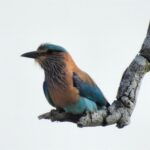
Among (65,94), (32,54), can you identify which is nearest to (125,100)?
(65,94)

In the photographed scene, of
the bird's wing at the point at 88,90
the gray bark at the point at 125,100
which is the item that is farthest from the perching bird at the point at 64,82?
the gray bark at the point at 125,100

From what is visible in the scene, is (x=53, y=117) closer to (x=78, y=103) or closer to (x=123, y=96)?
(x=123, y=96)

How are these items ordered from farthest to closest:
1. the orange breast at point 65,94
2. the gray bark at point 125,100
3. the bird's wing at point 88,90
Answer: the bird's wing at point 88,90
the orange breast at point 65,94
the gray bark at point 125,100

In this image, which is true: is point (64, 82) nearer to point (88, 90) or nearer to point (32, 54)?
point (88, 90)

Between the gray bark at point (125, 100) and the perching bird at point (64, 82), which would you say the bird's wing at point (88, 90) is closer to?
the perching bird at point (64, 82)

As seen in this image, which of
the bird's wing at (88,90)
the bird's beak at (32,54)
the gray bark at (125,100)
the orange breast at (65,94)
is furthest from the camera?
the bird's wing at (88,90)

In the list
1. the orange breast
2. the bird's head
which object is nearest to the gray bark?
the orange breast

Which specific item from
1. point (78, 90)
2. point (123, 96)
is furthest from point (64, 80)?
point (123, 96)

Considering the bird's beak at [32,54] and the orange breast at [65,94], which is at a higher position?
the bird's beak at [32,54]
